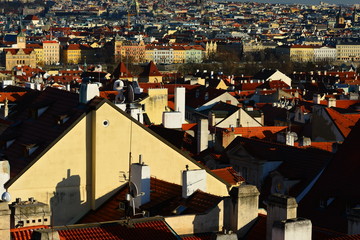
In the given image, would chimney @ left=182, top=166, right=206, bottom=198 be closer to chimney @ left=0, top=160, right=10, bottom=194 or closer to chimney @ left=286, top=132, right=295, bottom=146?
chimney @ left=0, top=160, right=10, bottom=194

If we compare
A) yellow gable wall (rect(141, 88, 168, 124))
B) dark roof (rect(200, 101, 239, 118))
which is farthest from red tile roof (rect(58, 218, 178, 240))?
dark roof (rect(200, 101, 239, 118))

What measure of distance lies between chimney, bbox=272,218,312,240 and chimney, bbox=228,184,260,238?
57.8 inches

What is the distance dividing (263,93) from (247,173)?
3638 centimetres

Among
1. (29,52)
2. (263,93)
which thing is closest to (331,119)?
(263,93)

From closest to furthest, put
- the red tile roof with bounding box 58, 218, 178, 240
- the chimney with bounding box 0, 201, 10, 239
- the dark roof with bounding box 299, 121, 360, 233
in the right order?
1. the chimney with bounding box 0, 201, 10, 239
2. the red tile roof with bounding box 58, 218, 178, 240
3. the dark roof with bounding box 299, 121, 360, 233

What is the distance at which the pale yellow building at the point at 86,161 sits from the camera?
15570mm

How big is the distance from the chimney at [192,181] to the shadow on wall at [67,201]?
77.4 inches

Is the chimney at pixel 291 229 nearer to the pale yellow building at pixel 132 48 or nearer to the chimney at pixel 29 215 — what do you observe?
the chimney at pixel 29 215

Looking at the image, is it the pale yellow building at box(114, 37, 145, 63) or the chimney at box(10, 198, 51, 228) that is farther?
the pale yellow building at box(114, 37, 145, 63)

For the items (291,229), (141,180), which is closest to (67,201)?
(141,180)

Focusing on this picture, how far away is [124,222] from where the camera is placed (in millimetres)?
12656

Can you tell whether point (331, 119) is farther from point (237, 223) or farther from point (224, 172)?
point (237, 223)

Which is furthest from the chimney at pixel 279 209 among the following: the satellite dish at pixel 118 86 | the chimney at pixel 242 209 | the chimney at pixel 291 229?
the satellite dish at pixel 118 86

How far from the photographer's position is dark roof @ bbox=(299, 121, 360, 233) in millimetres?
18562
